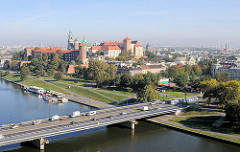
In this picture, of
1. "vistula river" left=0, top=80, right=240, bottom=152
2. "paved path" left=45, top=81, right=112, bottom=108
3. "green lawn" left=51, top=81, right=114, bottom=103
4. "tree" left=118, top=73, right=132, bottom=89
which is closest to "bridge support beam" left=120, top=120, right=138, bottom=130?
"vistula river" left=0, top=80, right=240, bottom=152

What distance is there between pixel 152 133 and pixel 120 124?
5397 millimetres

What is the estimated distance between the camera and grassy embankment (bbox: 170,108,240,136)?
39.1 m

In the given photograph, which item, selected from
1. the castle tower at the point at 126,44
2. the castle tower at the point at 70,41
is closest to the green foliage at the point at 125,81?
the castle tower at the point at 126,44

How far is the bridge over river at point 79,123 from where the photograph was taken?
32.3 metres

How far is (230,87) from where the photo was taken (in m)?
46.4

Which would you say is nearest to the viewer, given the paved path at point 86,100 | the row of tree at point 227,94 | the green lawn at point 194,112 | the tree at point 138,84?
the row of tree at point 227,94

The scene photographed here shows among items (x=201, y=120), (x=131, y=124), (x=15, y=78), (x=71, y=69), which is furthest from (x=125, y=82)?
(x=15, y=78)

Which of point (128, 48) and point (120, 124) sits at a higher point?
point (128, 48)

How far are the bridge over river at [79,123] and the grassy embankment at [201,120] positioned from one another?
191cm

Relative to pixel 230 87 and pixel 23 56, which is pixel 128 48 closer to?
pixel 23 56

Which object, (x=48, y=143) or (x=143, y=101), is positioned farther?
(x=143, y=101)

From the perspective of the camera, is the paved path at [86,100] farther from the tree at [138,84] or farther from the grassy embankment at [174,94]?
the grassy embankment at [174,94]

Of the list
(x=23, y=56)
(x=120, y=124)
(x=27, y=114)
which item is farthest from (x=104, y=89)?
(x=23, y=56)

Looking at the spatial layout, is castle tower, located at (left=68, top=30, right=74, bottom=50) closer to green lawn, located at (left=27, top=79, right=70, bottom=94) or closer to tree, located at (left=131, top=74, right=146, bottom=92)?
green lawn, located at (left=27, top=79, right=70, bottom=94)
